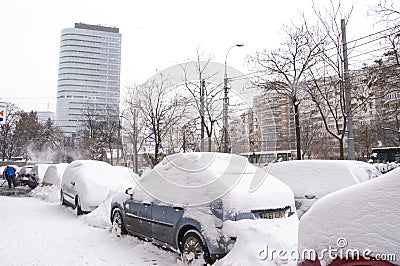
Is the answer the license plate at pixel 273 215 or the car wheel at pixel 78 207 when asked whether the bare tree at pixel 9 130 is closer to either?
the car wheel at pixel 78 207

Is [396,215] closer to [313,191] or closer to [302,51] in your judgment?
[313,191]

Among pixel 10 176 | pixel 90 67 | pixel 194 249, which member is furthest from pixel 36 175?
pixel 90 67

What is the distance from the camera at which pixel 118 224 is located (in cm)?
686

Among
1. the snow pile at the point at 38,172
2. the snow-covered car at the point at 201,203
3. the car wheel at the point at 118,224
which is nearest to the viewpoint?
the snow-covered car at the point at 201,203

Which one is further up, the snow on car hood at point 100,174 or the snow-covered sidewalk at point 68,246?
the snow on car hood at point 100,174

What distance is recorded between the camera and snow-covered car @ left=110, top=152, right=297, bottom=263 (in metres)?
4.43

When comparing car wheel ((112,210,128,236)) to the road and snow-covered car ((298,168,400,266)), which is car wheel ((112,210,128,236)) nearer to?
the road

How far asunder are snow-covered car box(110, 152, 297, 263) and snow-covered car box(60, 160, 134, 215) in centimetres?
350

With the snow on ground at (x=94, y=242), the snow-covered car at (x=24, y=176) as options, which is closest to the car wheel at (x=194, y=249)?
the snow on ground at (x=94, y=242)

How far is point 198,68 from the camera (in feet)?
75.7

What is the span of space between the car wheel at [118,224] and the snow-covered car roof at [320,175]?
12.1ft

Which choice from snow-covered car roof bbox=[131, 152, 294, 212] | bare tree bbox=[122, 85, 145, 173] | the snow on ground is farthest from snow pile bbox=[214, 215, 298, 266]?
bare tree bbox=[122, 85, 145, 173]

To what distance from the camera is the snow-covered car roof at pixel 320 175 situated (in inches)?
281

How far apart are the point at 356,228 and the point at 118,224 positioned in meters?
5.34
